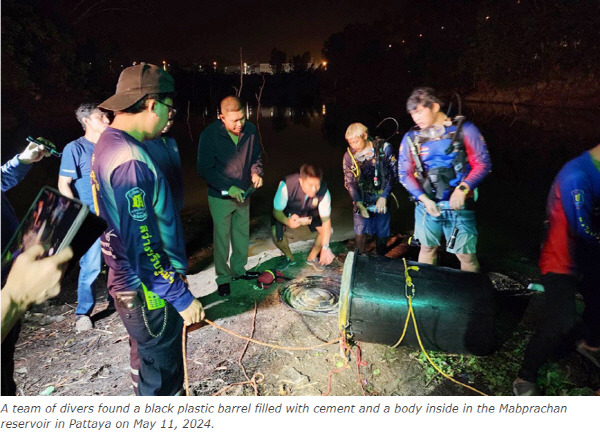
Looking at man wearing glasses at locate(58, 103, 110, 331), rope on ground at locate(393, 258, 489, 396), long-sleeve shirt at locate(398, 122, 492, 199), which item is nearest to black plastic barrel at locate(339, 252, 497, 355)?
rope on ground at locate(393, 258, 489, 396)

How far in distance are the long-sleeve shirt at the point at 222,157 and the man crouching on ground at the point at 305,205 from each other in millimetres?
506

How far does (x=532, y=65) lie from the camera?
30.2 meters

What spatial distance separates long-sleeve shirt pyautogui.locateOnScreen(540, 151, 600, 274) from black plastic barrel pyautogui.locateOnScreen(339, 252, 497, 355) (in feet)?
1.77

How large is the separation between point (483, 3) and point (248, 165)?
42384mm

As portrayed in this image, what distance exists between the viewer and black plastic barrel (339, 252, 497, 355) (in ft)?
8.63

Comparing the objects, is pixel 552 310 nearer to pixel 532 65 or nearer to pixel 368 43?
pixel 532 65

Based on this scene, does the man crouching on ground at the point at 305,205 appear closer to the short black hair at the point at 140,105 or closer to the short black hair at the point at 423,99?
the short black hair at the point at 423,99

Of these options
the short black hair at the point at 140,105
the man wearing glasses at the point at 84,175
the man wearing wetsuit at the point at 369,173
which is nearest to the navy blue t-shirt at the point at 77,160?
the man wearing glasses at the point at 84,175

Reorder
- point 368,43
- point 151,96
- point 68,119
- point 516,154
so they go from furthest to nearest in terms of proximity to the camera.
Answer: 1. point 368,43
2. point 68,119
3. point 516,154
4. point 151,96

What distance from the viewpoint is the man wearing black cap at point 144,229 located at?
1724 millimetres

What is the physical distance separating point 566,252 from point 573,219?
0.71 feet

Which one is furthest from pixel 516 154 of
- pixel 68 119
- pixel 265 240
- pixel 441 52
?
pixel 441 52

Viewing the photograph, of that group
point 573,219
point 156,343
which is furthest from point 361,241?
point 156,343

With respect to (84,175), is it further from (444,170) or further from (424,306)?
(444,170)
